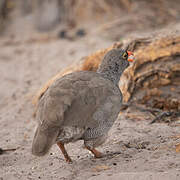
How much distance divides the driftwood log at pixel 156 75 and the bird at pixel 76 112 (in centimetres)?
178

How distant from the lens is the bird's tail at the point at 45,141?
147 inches

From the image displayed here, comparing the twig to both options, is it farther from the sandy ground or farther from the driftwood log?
the driftwood log

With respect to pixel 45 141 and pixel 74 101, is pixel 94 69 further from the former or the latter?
pixel 45 141

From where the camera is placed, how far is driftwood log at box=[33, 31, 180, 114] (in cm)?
604

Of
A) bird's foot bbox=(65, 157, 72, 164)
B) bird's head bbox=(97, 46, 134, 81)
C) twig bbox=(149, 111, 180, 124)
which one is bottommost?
twig bbox=(149, 111, 180, 124)

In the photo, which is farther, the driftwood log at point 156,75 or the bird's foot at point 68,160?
the driftwood log at point 156,75

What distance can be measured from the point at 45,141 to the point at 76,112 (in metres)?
0.50

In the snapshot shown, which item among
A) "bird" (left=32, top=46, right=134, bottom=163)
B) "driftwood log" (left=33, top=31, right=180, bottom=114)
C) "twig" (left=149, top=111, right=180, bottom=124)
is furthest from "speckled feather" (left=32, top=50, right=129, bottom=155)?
"driftwood log" (left=33, top=31, right=180, bottom=114)

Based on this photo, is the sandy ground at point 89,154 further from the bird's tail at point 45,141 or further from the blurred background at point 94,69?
the bird's tail at point 45,141

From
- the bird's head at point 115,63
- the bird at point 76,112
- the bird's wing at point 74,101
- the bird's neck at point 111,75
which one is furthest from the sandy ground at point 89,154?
the bird's head at point 115,63

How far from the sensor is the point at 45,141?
3.73 m

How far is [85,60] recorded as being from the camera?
6844 millimetres

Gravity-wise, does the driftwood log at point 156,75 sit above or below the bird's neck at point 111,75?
below

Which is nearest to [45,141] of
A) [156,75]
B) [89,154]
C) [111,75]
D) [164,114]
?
[89,154]
